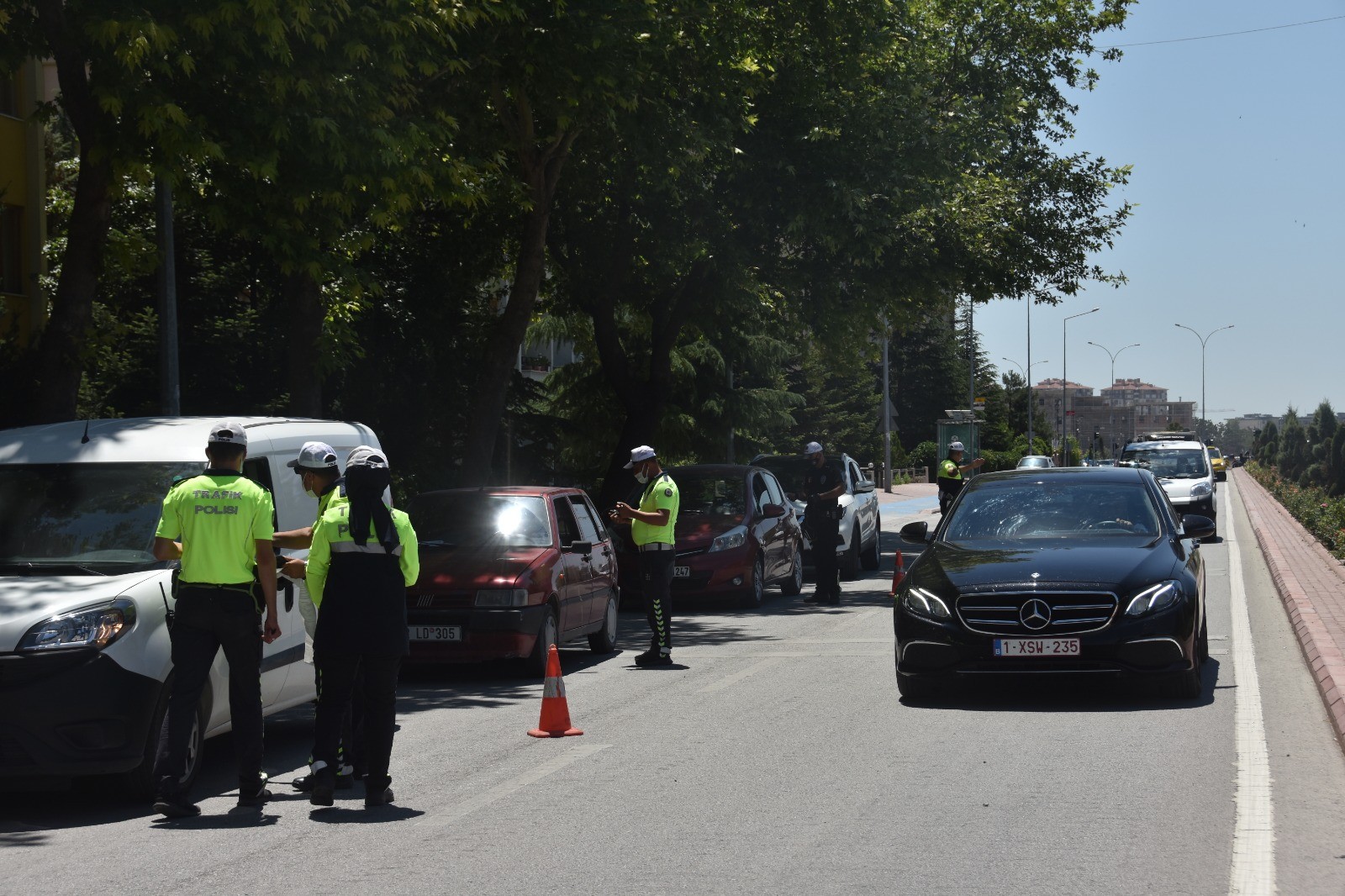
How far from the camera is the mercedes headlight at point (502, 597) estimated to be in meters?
12.4

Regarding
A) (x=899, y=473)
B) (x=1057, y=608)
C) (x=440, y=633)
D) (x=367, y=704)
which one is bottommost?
(x=440, y=633)

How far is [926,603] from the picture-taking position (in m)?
10.4

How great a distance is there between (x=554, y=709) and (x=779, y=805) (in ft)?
8.61

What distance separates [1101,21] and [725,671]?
25549mm

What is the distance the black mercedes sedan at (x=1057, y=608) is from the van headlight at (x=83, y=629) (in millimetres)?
4947

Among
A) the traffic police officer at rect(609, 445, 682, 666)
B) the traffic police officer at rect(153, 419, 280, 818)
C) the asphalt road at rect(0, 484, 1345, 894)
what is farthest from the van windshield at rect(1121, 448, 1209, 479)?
the traffic police officer at rect(153, 419, 280, 818)

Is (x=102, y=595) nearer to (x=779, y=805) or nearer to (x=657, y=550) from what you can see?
(x=779, y=805)

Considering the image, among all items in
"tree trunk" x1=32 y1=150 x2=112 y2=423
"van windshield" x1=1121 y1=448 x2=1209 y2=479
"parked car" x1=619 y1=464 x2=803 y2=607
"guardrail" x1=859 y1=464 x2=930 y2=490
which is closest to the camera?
"tree trunk" x1=32 y1=150 x2=112 y2=423

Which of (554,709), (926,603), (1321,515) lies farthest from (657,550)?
(1321,515)

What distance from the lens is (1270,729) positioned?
955 centimetres

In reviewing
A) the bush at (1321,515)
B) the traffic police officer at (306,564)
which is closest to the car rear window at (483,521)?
the traffic police officer at (306,564)

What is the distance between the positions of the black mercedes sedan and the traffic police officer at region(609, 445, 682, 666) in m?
2.69

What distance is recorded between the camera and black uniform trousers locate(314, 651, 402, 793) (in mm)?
7648

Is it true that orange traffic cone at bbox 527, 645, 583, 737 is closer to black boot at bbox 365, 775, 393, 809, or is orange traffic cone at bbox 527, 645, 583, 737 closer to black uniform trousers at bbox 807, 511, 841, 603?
black boot at bbox 365, 775, 393, 809
